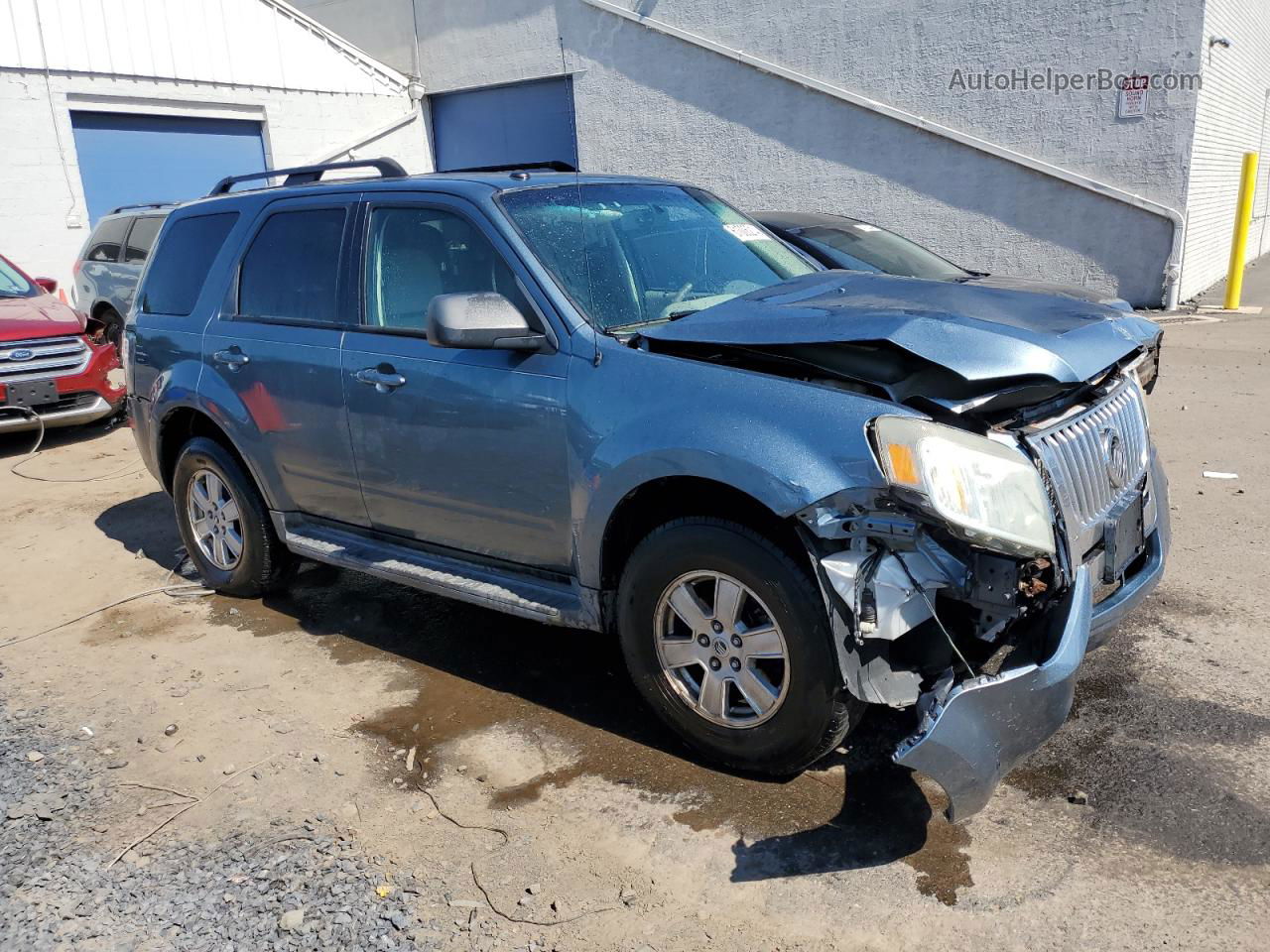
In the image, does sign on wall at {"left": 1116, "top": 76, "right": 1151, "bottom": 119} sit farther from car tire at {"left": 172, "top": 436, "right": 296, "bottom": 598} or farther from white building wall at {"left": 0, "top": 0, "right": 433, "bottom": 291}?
white building wall at {"left": 0, "top": 0, "right": 433, "bottom": 291}

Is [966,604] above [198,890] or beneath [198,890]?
above

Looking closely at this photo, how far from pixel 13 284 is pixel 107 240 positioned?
7.74ft

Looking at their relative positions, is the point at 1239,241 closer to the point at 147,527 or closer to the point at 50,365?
the point at 147,527

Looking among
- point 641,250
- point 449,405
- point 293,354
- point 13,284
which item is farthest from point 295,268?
point 13,284

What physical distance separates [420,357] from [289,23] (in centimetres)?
1676

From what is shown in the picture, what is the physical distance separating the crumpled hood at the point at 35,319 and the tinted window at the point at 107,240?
236 centimetres

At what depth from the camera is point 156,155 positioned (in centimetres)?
1648

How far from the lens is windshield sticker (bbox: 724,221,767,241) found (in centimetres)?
469

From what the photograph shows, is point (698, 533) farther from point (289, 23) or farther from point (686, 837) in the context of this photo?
point (289, 23)

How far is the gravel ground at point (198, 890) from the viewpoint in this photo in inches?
112

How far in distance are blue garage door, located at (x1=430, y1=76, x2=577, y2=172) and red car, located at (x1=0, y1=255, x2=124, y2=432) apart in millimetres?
10044

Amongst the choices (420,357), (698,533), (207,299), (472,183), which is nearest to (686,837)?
(698,533)

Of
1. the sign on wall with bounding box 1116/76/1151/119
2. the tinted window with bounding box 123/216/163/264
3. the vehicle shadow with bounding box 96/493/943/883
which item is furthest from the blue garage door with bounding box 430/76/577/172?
the vehicle shadow with bounding box 96/493/943/883

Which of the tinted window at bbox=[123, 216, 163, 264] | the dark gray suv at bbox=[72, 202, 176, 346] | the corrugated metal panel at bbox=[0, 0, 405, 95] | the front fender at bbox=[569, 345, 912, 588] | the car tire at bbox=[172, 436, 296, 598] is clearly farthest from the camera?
the corrugated metal panel at bbox=[0, 0, 405, 95]
